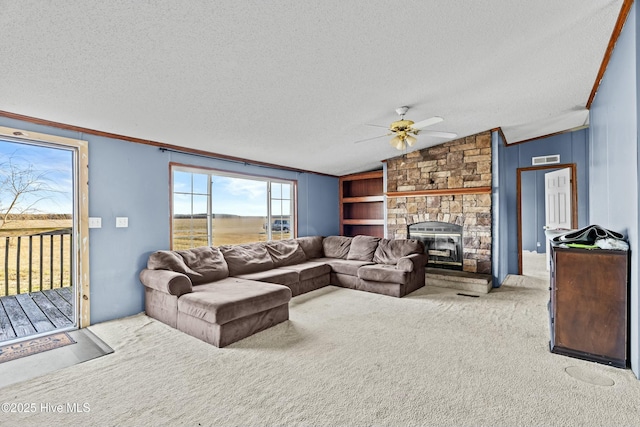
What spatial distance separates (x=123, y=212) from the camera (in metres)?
3.72

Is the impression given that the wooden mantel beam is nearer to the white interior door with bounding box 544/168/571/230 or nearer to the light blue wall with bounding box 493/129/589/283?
the light blue wall with bounding box 493/129/589/283

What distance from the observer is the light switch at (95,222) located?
136 inches

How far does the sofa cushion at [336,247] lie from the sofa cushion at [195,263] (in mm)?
2338

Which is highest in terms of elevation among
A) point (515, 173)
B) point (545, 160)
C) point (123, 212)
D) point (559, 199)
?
point (545, 160)

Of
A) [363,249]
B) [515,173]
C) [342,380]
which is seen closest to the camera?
[342,380]

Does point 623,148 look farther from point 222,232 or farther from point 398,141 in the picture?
point 222,232

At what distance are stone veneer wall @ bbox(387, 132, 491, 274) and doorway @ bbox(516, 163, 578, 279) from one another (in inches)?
58.0

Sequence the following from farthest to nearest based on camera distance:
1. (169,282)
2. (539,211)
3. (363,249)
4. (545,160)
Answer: (539,211) < (545,160) < (363,249) < (169,282)

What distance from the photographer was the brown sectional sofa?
3037 mm

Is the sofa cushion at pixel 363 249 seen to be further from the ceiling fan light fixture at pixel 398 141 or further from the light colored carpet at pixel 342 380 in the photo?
the ceiling fan light fixture at pixel 398 141

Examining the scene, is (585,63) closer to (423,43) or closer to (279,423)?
(423,43)

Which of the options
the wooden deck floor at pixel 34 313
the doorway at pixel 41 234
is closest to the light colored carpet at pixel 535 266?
the doorway at pixel 41 234

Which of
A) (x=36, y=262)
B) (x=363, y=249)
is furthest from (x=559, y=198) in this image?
(x=36, y=262)

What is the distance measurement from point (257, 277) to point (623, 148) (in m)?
3.95
